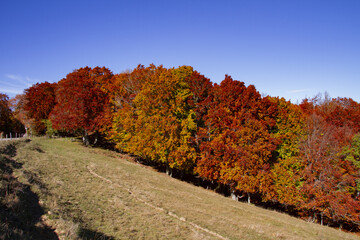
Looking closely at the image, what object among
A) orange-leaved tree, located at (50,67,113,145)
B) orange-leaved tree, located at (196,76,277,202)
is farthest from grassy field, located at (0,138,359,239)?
orange-leaved tree, located at (50,67,113,145)

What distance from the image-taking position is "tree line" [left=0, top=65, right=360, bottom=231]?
24.5m

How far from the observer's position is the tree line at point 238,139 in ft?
80.5

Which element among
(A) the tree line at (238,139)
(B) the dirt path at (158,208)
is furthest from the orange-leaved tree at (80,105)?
(B) the dirt path at (158,208)

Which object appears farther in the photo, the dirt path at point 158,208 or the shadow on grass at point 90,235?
the dirt path at point 158,208

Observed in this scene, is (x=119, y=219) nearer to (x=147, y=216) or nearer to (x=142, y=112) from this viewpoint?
(x=147, y=216)

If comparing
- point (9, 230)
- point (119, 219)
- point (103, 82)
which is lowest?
point (119, 219)

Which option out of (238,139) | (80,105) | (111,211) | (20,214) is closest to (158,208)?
(111,211)

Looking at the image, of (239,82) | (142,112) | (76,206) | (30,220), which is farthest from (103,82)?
(30,220)

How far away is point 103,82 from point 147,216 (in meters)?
32.1

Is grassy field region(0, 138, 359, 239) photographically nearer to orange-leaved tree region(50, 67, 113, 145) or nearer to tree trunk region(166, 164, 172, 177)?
tree trunk region(166, 164, 172, 177)

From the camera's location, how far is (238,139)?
26.1 m

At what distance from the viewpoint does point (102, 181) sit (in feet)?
54.5

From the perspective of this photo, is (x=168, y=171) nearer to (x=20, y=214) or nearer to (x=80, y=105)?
(x=80, y=105)

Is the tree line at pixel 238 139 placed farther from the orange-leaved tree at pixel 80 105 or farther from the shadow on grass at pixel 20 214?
the shadow on grass at pixel 20 214
